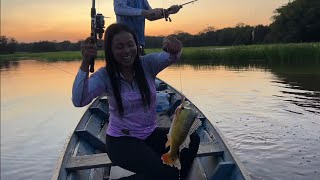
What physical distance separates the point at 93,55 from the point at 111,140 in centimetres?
84

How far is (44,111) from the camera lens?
498 inches

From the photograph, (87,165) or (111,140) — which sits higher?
(111,140)

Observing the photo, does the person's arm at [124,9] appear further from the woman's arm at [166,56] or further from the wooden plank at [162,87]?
the wooden plank at [162,87]

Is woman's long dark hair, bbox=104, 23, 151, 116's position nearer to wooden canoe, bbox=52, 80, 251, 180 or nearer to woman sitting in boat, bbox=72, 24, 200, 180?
woman sitting in boat, bbox=72, 24, 200, 180

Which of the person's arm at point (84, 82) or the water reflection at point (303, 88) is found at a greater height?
the person's arm at point (84, 82)

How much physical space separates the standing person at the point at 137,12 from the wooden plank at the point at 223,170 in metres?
2.15

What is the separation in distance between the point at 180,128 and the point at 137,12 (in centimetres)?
317

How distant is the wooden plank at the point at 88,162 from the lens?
4.02 m

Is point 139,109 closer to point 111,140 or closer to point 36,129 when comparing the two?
point 111,140

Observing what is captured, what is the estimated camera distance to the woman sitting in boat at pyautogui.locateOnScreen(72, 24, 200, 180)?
10.8ft

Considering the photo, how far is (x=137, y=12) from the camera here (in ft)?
18.5

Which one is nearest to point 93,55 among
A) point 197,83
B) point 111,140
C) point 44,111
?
point 111,140

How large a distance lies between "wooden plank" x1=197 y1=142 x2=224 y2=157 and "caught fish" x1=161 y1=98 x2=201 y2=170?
1310 mm

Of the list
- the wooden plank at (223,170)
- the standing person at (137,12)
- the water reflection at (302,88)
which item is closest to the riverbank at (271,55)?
the water reflection at (302,88)
